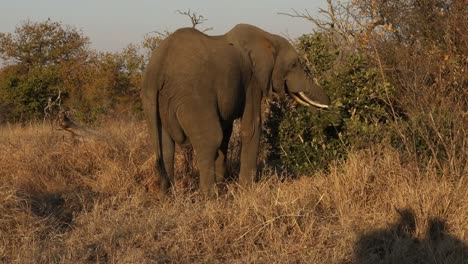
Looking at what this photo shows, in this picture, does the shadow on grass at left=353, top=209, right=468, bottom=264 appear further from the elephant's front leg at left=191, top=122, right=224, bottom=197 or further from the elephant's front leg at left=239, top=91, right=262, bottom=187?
the elephant's front leg at left=239, top=91, right=262, bottom=187

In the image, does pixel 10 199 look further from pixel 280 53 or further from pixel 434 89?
pixel 434 89

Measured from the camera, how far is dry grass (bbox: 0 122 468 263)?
4.59 m

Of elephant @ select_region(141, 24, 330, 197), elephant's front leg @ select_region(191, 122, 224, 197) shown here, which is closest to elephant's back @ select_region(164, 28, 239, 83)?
elephant @ select_region(141, 24, 330, 197)

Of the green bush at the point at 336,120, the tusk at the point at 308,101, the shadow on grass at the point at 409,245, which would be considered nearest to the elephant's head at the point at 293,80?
the tusk at the point at 308,101

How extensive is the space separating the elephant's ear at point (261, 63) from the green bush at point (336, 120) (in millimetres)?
605

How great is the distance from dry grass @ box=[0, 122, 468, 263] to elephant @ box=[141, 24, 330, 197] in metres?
0.56

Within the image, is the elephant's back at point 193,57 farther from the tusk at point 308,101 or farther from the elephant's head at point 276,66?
the tusk at point 308,101

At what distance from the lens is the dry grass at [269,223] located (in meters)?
4.59

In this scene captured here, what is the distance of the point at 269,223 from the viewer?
494cm

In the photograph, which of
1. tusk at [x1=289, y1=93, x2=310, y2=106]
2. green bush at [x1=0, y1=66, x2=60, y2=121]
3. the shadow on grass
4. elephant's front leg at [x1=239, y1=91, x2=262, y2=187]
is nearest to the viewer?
the shadow on grass

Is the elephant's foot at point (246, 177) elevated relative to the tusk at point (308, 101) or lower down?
lower down

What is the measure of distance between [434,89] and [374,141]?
912 millimetres

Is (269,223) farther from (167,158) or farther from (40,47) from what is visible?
(40,47)

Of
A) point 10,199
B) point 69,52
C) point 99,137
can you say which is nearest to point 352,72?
point 99,137
